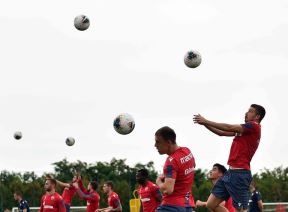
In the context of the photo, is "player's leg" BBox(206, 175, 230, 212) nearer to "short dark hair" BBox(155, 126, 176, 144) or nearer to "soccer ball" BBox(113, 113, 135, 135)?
"short dark hair" BBox(155, 126, 176, 144)

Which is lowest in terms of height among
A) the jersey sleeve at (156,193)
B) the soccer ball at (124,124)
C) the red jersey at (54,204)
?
the jersey sleeve at (156,193)

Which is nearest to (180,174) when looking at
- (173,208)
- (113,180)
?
(173,208)

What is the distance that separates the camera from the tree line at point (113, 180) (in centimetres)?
5228

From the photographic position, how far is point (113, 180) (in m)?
89.9

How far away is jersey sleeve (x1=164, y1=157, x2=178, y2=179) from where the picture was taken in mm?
9492

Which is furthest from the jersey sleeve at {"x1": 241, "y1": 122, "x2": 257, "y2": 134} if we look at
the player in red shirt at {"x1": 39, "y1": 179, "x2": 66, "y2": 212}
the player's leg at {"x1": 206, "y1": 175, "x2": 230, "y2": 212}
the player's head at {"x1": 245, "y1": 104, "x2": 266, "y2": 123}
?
the player in red shirt at {"x1": 39, "y1": 179, "x2": 66, "y2": 212}

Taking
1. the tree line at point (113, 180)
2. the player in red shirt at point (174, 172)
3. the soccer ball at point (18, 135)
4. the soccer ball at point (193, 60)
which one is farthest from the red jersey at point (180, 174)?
the tree line at point (113, 180)

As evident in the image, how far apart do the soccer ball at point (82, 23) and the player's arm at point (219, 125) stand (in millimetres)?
9658

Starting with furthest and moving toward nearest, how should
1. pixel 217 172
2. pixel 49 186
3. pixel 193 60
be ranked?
pixel 49 186
pixel 193 60
pixel 217 172

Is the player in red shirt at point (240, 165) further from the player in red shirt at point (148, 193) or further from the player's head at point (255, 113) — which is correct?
the player in red shirt at point (148, 193)

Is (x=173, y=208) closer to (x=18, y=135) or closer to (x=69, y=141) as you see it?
(x=69, y=141)

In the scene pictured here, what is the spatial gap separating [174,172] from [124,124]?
6402mm

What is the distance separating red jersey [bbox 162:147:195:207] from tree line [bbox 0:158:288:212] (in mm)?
35406

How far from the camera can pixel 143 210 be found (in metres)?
16.2
